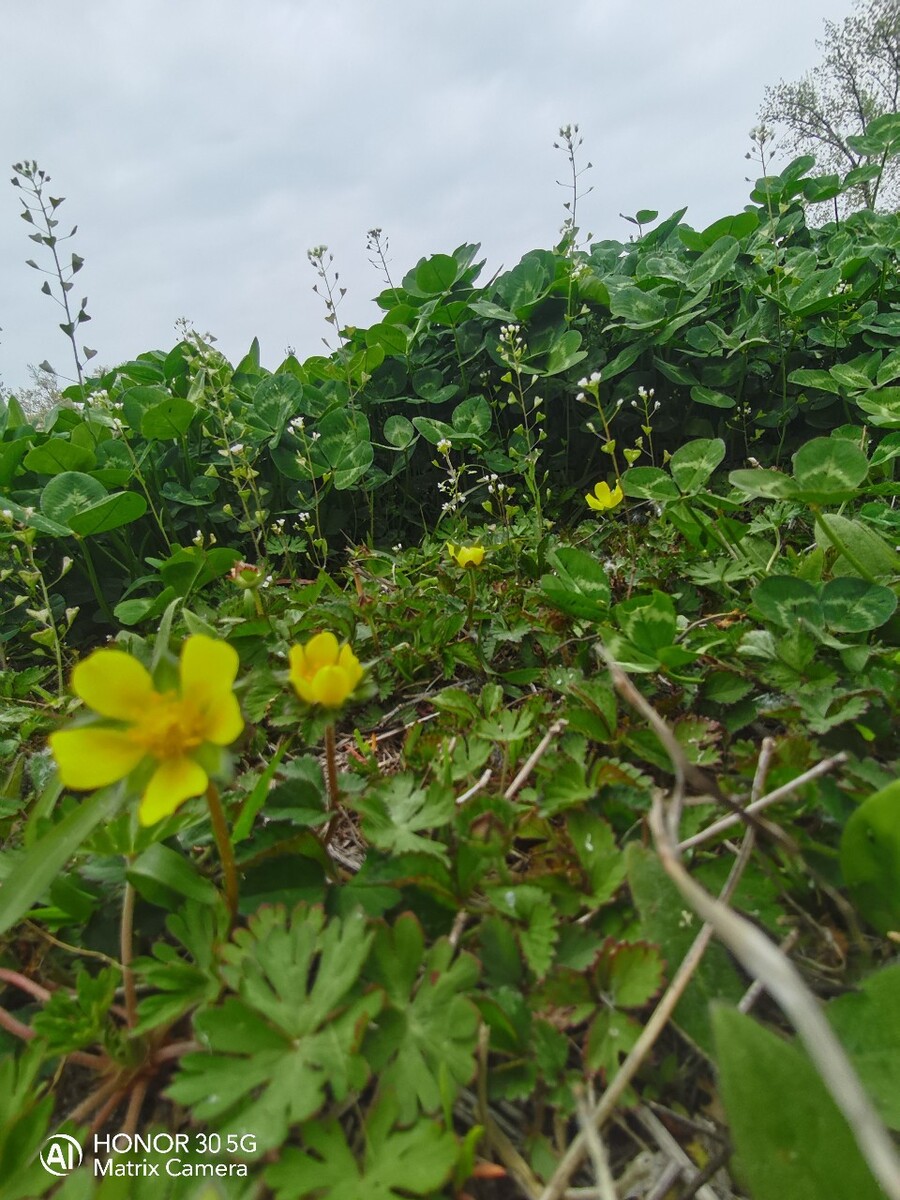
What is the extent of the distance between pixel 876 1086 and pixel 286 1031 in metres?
0.64

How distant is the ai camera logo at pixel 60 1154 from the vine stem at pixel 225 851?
281mm

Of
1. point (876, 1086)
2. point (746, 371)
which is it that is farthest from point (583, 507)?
point (876, 1086)

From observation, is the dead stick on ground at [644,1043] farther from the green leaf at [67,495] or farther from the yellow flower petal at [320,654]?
the green leaf at [67,495]

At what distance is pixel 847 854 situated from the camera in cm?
89

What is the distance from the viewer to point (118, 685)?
87cm

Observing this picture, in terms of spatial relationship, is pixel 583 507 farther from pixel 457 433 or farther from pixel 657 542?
pixel 657 542

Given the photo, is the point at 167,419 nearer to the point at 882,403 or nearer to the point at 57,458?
the point at 57,458

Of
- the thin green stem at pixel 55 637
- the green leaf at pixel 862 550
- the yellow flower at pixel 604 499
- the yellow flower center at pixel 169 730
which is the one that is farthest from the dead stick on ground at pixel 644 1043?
the thin green stem at pixel 55 637

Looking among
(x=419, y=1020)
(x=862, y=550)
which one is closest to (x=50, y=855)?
(x=419, y=1020)

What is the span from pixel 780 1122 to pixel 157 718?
2.61ft

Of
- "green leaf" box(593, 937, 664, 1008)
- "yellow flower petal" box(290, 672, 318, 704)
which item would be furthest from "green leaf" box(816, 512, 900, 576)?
"yellow flower petal" box(290, 672, 318, 704)

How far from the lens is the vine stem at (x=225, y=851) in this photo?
902mm

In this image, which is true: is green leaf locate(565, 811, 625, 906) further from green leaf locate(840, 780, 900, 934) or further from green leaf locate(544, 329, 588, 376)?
green leaf locate(544, 329, 588, 376)

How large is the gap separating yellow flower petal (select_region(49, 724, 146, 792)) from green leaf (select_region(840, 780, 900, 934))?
3.00 feet
